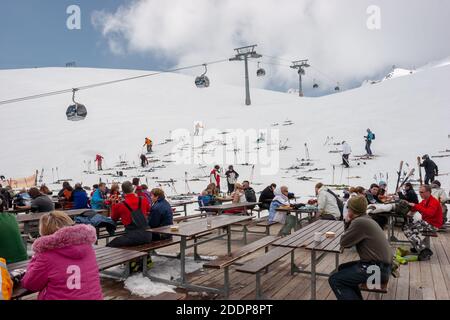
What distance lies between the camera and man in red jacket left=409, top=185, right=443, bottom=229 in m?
7.37

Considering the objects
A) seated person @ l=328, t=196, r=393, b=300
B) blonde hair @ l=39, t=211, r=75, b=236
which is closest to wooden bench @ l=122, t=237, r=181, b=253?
blonde hair @ l=39, t=211, r=75, b=236

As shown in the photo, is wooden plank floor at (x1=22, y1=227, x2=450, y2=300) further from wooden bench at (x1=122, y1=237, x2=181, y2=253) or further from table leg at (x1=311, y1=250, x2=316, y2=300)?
wooden bench at (x1=122, y1=237, x2=181, y2=253)

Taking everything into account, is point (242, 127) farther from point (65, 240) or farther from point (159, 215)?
point (65, 240)

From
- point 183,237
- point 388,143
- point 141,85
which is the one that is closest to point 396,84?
point 388,143

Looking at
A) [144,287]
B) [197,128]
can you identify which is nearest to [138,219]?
[144,287]

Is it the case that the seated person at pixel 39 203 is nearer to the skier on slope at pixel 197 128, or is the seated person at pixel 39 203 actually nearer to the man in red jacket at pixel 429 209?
the man in red jacket at pixel 429 209

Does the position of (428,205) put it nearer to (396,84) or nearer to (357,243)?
(357,243)

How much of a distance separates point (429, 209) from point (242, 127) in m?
28.1

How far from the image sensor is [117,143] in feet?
119

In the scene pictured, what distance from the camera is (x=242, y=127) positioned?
115 feet

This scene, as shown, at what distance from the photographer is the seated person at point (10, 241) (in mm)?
4156

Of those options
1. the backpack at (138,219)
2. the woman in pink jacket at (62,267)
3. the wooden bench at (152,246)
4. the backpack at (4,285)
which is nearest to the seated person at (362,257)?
the woman in pink jacket at (62,267)

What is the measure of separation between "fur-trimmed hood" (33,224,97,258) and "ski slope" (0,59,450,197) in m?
15.2
